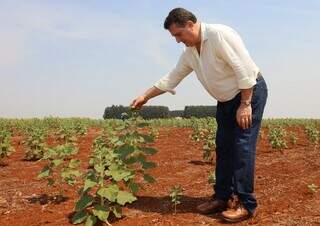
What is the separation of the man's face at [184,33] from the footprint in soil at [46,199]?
2432 mm

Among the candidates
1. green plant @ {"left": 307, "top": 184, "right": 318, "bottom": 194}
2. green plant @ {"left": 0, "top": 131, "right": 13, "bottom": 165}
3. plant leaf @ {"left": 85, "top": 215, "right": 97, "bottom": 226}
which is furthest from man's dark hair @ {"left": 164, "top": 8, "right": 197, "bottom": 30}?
green plant @ {"left": 0, "top": 131, "right": 13, "bottom": 165}

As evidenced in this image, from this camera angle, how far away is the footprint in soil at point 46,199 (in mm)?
6324

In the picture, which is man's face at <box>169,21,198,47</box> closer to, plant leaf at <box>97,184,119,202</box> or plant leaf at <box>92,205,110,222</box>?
plant leaf at <box>97,184,119,202</box>

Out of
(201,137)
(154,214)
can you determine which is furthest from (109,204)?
(201,137)

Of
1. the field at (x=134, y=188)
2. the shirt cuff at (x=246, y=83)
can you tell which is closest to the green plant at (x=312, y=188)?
the field at (x=134, y=188)

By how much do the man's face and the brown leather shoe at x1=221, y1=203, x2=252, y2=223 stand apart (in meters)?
1.60

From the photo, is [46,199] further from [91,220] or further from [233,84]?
[233,84]

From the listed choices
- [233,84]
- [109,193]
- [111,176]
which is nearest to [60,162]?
[111,176]

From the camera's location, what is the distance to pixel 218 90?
5.15 m

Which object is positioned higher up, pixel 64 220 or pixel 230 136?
pixel 230 136

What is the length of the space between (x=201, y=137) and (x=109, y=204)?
6.15m

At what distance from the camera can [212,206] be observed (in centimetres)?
554

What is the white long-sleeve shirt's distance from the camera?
492 cm

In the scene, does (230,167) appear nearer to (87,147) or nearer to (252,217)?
(252,217)
